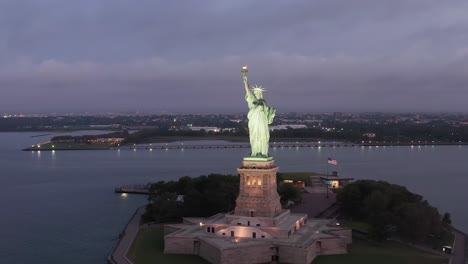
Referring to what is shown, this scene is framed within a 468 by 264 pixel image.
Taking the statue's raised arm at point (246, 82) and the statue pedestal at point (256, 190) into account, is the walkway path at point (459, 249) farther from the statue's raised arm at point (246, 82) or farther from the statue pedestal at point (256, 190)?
the statue's raised arm at point (246, 82)

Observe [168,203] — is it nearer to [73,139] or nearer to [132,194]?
[132,194]

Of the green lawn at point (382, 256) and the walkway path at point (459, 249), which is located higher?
the green lawn at point (382, 256)

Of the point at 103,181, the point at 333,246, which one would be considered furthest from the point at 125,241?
the point at 103,181

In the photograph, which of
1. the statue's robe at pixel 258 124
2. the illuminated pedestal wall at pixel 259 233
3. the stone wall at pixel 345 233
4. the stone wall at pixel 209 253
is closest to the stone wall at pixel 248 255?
the illuminated pedestal wall at pixel 259 233

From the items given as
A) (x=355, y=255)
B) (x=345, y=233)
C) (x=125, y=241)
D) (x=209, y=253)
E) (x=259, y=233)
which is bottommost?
(x=125, y=241)

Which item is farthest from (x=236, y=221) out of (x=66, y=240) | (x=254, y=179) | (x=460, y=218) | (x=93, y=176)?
(x=93, y=176)

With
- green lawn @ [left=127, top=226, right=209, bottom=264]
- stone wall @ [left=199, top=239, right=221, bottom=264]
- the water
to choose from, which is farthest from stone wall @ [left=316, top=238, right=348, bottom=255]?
the water

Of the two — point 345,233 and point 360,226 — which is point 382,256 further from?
point 360,226

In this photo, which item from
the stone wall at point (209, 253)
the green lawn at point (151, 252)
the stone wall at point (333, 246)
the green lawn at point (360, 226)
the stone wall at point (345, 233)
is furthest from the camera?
the green lawn at point (360, 226)
